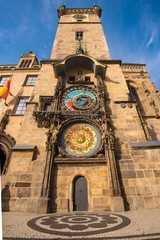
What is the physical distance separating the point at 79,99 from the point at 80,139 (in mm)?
3064

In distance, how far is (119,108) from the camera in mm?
9172

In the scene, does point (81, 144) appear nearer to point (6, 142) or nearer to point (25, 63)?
point (6, 142)

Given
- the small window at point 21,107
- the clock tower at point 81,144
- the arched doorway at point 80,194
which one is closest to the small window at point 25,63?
the small window at point 21,107

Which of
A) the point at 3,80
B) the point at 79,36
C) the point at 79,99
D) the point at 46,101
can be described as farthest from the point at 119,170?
the point at 79,36

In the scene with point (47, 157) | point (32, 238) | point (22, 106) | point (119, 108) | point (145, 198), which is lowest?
point (32, 238)

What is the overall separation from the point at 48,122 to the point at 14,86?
8.27 metres

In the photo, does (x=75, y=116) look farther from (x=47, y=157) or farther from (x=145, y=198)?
(x=145, y=198)

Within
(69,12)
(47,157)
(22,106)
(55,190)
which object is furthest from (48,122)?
(69,12)

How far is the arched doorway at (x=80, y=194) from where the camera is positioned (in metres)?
5.96

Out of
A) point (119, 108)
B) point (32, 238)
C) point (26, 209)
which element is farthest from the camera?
point (119, 108)

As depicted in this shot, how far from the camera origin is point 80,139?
744 centimetres

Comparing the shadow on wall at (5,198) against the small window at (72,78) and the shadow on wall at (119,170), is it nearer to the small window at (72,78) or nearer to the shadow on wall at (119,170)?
the shadow on wall at (119,170)

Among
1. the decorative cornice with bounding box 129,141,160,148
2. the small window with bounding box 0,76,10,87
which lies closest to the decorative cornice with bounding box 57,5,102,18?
the small window with bounding box 0,76,10,87

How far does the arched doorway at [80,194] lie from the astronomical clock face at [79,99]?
4.24 metres
